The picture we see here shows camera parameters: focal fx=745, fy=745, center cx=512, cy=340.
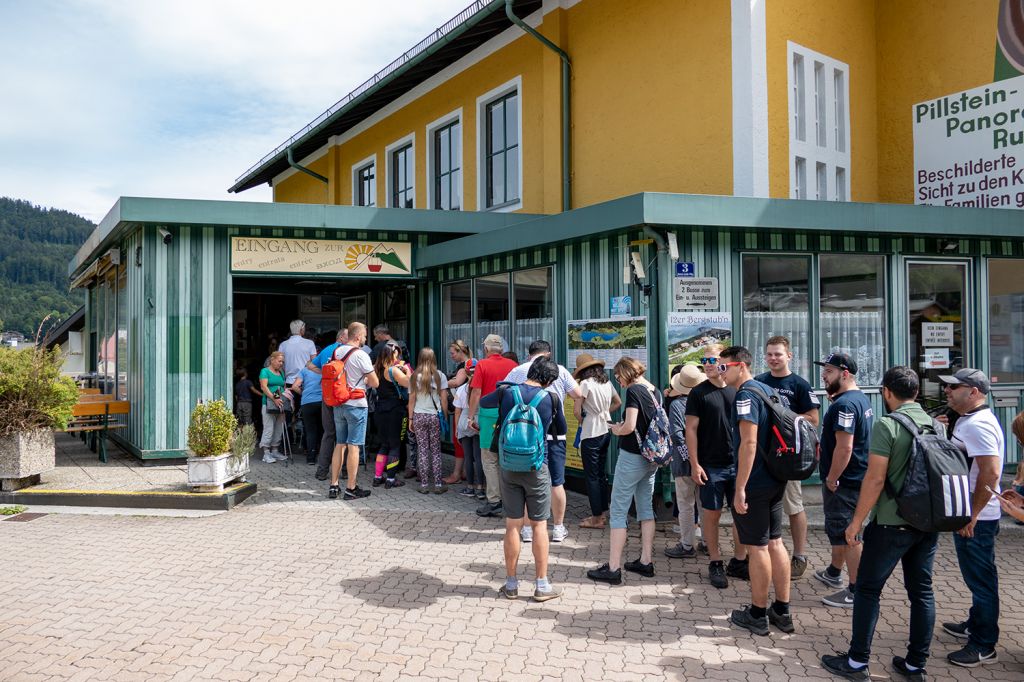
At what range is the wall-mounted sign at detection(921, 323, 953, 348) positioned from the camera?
8.77 m

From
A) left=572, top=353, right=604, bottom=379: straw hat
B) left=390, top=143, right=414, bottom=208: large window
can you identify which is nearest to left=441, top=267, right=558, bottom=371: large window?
left=572, top=353, right=604, bottom=379: straw hat

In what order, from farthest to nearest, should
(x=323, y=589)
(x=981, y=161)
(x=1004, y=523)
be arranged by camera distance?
(x=981, y=161) < (x=1004, y=523) < (x=323, y=589)

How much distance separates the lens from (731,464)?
5586 millimetres

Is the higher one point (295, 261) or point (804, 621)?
point (295, 261)

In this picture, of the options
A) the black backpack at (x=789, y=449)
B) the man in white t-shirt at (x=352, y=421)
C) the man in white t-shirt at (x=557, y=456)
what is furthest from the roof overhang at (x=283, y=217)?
the black backpack at (x=789, y=449)

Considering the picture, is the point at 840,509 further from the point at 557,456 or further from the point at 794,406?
the point at 557,456

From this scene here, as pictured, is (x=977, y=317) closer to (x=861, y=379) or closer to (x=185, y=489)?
(x=861, y=379)

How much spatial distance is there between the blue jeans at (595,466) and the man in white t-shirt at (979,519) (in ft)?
10.8

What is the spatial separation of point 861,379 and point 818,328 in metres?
0.80

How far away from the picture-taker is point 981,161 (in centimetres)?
1056

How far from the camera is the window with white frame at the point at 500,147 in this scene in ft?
45.2

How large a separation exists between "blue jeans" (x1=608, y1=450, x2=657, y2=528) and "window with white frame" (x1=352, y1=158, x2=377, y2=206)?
567 inches

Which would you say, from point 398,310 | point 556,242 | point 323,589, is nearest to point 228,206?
point 398,310

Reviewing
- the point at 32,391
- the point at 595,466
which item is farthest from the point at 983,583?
the point at 32,391
